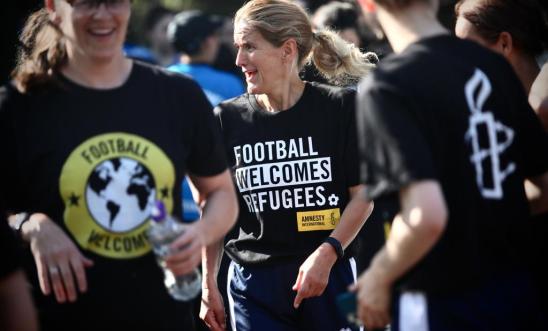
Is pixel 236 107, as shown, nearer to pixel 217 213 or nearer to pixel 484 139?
pixel 217 213

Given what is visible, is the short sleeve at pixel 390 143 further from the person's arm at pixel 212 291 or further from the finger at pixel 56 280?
the person's arm at pixel 212 291

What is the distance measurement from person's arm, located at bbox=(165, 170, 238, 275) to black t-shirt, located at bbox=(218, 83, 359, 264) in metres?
0.83

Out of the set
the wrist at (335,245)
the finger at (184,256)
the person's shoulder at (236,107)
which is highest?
the person's shoulder at (236,107)

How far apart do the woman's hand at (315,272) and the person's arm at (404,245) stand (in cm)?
111

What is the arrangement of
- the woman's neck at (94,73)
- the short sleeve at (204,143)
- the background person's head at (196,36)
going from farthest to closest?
the background person's head at (196,36), the short sleeve at (204,143), the woman's neck at (94,73)

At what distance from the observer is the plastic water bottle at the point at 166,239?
295 cm

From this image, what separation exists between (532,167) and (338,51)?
167cm

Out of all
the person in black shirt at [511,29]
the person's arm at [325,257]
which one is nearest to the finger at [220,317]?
the person's arm at [325,257]

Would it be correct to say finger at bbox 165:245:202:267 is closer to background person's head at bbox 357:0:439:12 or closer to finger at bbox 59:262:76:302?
finger at bbox 59:262:76:302

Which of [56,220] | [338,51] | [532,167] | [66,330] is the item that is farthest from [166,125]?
[338,51]

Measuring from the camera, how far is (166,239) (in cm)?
296

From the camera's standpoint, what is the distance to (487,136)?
2910 mm

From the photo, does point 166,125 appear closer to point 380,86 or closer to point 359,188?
point 380,86

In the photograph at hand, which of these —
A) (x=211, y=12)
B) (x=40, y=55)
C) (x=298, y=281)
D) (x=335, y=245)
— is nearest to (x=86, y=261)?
(x=40, y=55)
